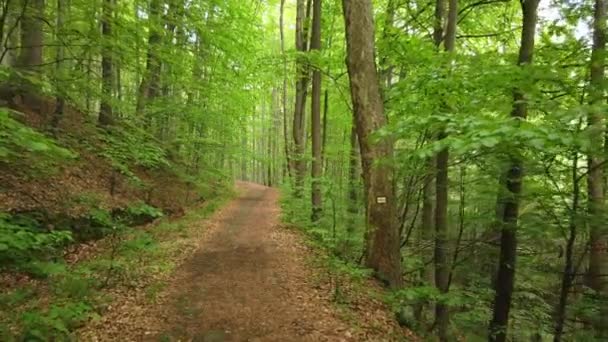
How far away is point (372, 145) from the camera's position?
6742 millimetres

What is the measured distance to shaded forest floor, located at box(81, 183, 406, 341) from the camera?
5070 millimetres

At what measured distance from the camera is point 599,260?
7.26 meters

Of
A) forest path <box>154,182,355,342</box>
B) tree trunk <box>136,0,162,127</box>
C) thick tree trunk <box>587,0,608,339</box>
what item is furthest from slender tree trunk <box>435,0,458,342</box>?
tree trunk <box>136,0,162,127</box>

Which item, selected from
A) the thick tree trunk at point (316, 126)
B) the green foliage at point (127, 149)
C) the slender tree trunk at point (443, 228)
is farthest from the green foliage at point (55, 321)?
the thick tree trunk at point (316, 126)

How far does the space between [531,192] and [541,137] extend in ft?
11.5

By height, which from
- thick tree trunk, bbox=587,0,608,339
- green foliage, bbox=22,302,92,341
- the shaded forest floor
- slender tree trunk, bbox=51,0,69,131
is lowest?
the shaded forest floor

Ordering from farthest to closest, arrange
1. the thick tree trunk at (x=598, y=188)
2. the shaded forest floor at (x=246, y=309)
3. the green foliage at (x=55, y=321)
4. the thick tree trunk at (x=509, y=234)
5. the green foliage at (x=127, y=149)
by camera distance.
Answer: the green foliage at (x=127, y=149), the thick tree trunk at (x=509, y=234), the shaded forest floor at (x=246, y=309), the green foliage at (x=55, y=321), the thick tree trunk at (x=598, y=188)

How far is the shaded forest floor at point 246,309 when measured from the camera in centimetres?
507

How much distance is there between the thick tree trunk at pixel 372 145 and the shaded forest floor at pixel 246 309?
0.97 m

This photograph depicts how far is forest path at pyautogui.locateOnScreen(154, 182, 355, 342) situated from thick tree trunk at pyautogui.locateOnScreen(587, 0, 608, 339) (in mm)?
3637

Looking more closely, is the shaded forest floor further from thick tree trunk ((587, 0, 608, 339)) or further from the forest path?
thick tree trunk ((587, 0, 608, 339))

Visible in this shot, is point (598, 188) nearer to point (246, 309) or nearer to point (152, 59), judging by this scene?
point (246, 309)

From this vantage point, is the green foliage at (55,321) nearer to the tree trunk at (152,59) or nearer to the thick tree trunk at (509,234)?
the tree trunk at (152,59)

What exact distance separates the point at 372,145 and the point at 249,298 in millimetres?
3235
